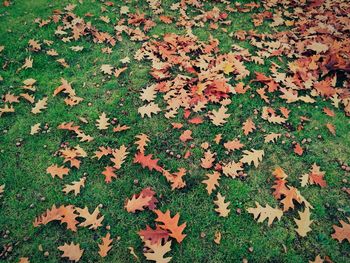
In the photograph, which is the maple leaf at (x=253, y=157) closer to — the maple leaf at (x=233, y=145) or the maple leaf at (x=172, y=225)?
the maple leaf at (x=233, y=145)

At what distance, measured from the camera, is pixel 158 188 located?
11.6 feet

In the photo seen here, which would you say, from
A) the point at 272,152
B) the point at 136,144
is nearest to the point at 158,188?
the point at 136,144

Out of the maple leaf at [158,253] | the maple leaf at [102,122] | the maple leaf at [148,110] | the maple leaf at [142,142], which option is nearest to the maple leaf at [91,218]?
the maple leaf at [158,253]

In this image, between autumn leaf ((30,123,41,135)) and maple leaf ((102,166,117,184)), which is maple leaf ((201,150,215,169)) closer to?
maple leaf ((102,166,117,184))

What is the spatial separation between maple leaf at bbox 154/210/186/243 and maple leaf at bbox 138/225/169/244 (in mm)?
50

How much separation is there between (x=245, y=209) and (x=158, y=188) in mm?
979

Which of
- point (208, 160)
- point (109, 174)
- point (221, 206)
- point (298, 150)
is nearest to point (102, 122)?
point (109, 174)

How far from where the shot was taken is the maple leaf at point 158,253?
9.71 feet

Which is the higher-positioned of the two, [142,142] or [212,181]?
[142,142]

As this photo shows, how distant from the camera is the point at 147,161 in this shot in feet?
12.1

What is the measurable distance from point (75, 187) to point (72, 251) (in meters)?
0.72

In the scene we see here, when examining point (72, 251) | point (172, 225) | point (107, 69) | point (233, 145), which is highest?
point (107, 69)

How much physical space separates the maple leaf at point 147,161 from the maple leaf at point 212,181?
557 millimetres

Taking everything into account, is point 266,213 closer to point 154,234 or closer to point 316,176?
point 316,176
